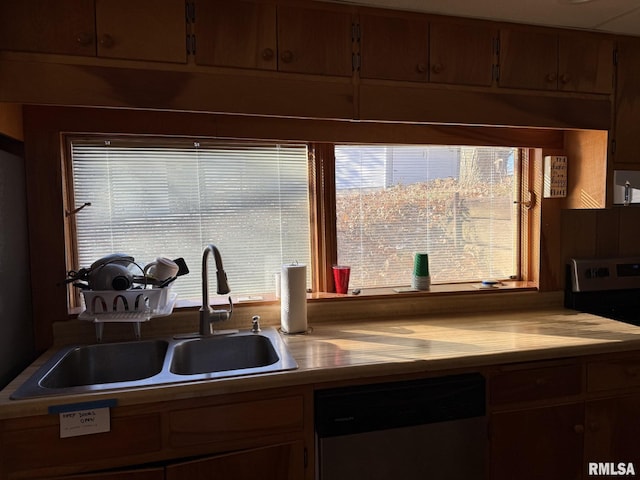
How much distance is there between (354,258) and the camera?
7.13 feet

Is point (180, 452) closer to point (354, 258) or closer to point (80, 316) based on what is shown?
point (80, 316)

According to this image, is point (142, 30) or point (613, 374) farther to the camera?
point (613, 374)

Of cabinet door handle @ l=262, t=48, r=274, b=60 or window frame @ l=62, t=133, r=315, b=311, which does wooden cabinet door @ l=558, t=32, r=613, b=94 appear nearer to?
cabinet door handle @ l=262, t=48, r=274, b=60

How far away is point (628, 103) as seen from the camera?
6.61 ft

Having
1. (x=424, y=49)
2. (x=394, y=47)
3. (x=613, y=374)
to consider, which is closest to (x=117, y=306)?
(x=394, y=47)

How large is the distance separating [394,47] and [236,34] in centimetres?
64

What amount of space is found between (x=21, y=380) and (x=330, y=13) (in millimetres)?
1703

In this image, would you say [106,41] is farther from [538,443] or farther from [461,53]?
[538,443]

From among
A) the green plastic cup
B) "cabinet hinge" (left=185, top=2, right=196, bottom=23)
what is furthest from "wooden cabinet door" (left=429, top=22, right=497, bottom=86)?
"cabinet hinge" (left=185, top=2, right=196, bottom=23)

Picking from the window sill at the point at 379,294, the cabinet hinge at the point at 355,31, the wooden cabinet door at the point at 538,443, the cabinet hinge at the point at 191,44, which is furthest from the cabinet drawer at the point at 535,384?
the cabinet hinge at the point at 191,44

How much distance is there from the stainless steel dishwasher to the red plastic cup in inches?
25.8

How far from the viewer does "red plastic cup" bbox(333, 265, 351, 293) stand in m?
2.05

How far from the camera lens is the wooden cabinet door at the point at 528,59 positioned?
6.13ft

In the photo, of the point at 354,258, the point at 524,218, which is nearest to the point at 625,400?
the point at 524,218
